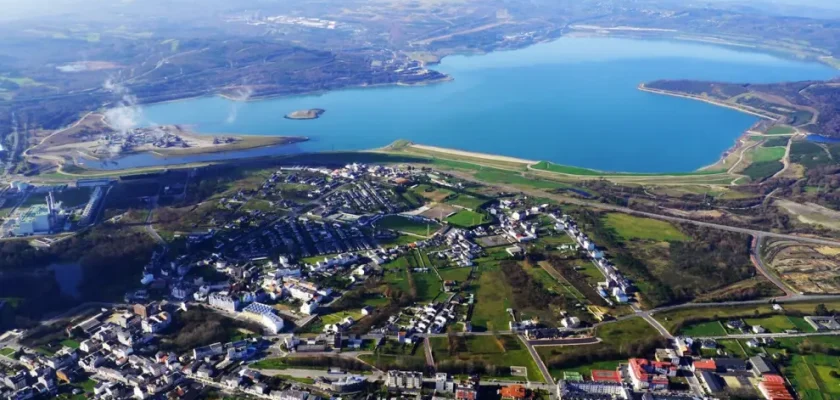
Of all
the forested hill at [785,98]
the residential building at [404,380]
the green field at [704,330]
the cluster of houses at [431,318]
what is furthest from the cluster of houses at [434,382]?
the forested hill at [785,98]

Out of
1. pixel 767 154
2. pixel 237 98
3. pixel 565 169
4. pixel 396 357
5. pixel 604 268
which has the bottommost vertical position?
pixel 767 154

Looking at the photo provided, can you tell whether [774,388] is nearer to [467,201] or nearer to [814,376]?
[814,376]

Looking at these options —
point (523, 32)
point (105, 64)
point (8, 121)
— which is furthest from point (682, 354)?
point (523, 32)

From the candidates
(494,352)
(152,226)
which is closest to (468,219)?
(494,352)

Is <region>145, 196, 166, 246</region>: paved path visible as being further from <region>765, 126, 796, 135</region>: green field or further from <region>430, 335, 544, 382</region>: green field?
<region>765, 126, 796, 135</region>: green field

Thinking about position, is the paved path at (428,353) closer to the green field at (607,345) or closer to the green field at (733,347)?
the green field at (607,345)

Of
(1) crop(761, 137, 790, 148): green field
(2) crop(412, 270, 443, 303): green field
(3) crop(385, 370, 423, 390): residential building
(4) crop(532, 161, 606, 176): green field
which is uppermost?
(3) crop(385, 370, 423, 390): residential building

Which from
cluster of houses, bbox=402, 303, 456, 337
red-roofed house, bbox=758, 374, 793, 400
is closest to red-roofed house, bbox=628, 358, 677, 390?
red-roofed house, bbox=758, 374, 793, 400
